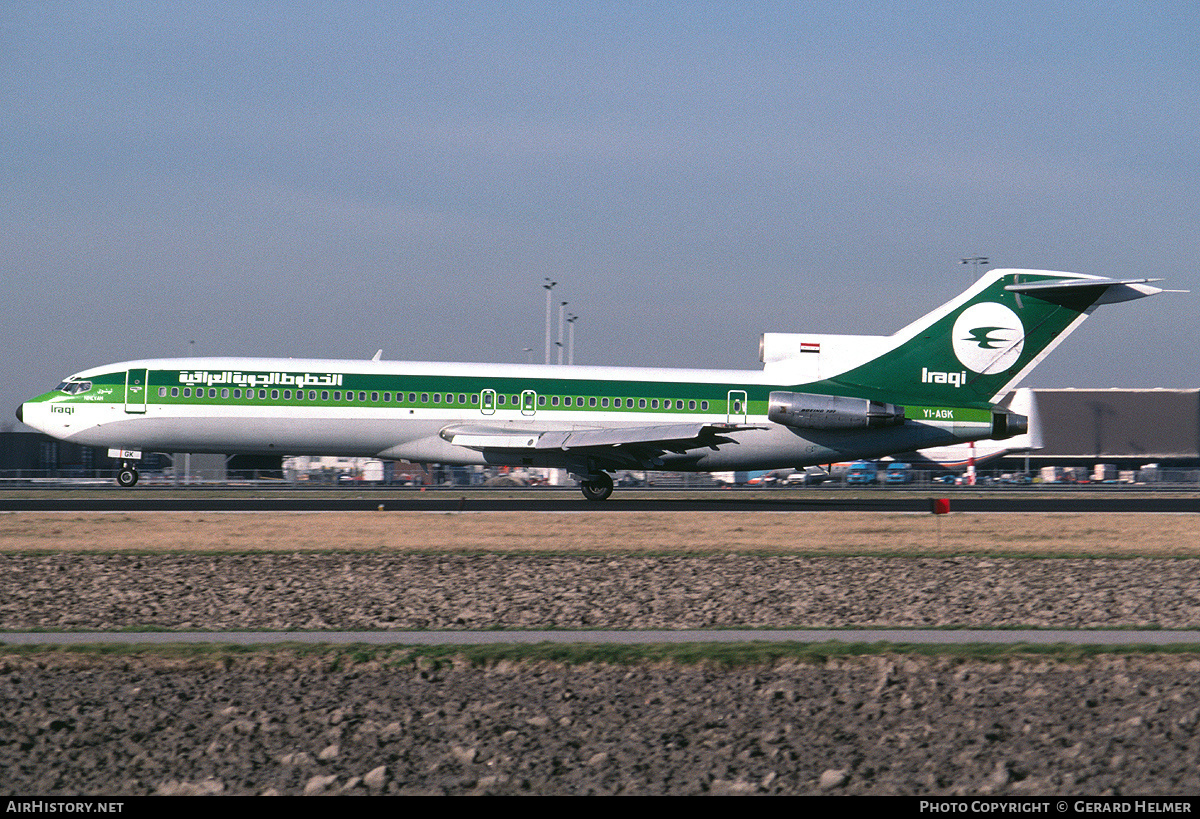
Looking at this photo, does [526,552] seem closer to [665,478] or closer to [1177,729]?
[1177,729]

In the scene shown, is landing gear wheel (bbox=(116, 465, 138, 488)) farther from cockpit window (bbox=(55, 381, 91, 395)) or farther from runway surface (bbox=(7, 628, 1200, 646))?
runway surface (bbox=(7, 628, 1200, 646))

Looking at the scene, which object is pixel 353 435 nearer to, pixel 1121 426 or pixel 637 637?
pixel 637 637

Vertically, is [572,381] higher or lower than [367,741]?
higher

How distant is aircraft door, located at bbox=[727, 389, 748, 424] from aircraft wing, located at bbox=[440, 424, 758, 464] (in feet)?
2.13

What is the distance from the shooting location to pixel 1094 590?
17156mm

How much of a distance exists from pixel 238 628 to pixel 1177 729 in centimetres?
1022

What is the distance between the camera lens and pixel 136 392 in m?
33.8

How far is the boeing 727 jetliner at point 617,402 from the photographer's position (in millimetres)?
33656

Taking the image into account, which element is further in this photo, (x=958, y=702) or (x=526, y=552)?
(x=526, y=552)

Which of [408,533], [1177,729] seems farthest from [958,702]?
[408,533]

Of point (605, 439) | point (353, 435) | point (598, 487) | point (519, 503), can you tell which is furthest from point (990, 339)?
point (353, 435)

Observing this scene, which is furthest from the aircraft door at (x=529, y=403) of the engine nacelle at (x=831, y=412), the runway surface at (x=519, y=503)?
the engine nacelle at (x=831, y=412)

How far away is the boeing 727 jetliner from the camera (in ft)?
110

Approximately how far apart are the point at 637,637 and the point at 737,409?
75.6 ft
